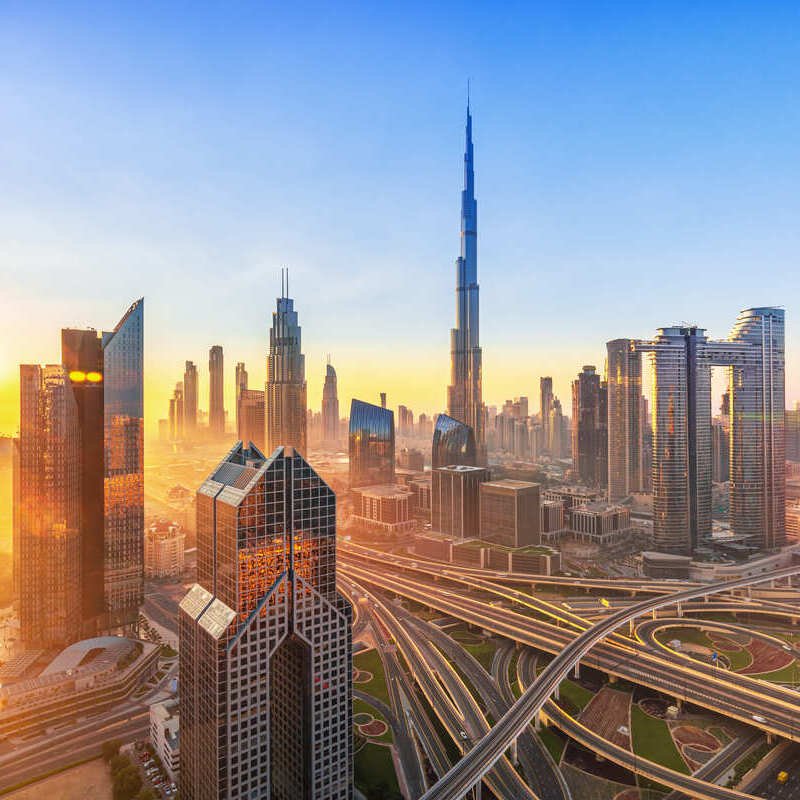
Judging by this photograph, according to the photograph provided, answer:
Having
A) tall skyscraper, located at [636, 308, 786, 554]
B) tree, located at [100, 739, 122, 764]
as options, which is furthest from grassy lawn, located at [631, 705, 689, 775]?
tall skyscraper, located at [636, 308, 786, 554]

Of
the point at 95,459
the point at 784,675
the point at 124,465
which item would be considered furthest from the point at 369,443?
the point at 784,675

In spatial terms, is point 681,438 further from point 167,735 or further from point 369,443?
point 167,735

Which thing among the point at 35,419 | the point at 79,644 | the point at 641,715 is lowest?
the point at 641,715

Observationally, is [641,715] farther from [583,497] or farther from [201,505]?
[583,497]

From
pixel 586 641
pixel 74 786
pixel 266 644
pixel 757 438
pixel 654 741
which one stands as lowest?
pixel 654 741

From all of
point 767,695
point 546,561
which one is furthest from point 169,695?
point 546,561

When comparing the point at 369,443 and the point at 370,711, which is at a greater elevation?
the point at 369,443

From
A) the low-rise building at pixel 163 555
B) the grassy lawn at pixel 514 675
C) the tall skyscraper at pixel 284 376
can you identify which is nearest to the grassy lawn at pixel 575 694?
the grassy lawn at pixel 514 675
